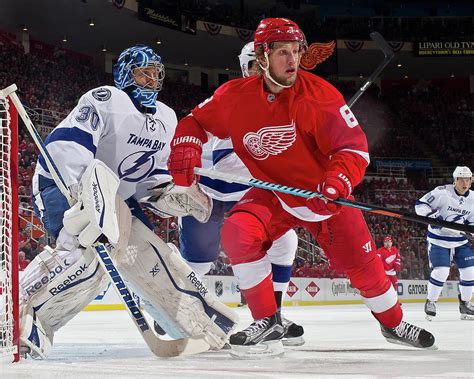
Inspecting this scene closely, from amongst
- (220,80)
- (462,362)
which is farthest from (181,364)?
(220,80)

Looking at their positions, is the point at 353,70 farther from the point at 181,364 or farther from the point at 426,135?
the point at 181,364

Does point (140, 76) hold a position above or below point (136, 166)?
above

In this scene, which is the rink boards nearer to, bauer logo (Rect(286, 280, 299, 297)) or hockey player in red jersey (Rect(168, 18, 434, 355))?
bauer logo (Rect(286, 280, 299, 297))

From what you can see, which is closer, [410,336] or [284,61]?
[284,61]

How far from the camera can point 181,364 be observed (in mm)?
2166

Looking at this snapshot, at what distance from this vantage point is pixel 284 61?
249cm

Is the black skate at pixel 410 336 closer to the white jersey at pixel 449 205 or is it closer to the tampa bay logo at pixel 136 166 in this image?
the tampa bay logo at pixel 136 166

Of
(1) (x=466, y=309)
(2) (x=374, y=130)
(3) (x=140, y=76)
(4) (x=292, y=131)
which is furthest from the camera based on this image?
(2) (x=374, y=130)

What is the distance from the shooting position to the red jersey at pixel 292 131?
240 centimetres

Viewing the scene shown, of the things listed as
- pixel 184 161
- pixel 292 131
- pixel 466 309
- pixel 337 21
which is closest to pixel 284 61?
pixel 292 131

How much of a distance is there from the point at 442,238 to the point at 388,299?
4.05 m

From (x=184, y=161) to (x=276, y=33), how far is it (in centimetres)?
55

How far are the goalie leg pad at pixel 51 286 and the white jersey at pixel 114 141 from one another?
0.26 m

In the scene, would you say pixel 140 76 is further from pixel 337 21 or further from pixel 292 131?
pixel 337 21
